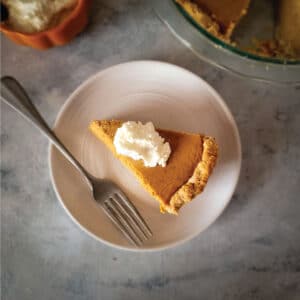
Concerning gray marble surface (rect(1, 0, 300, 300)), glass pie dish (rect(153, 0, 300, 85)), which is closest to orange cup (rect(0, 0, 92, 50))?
gray marble surface (rect(1, 0, 300, 300))

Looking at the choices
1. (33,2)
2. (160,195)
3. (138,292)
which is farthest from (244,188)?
(33,2)

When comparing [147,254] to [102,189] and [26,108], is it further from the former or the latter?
[26,108]

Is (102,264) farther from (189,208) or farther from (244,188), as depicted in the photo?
(244,188)

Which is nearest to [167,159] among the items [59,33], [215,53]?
[215,53]

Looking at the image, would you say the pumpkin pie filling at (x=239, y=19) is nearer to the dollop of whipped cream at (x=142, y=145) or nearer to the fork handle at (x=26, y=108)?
the dollop of whipped cream at (x=142, y=145)

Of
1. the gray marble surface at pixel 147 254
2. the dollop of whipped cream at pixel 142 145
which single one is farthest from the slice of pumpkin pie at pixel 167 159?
the gray marble surface at pixel 147 254

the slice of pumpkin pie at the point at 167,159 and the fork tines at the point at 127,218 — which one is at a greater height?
the slice of pumpkin pie at the point at 167,159
